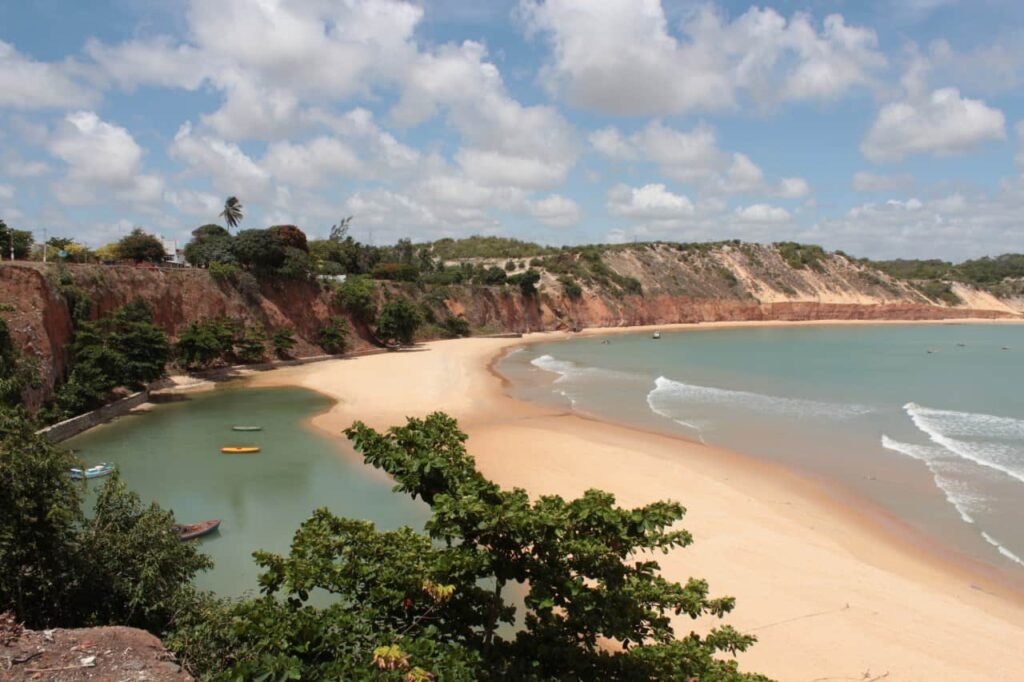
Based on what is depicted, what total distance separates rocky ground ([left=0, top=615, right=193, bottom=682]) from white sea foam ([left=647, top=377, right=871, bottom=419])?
2365cm

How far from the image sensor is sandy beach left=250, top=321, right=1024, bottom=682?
1020 cm

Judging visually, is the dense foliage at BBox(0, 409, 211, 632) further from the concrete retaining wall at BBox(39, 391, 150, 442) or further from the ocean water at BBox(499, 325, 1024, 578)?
the ocean water at BBox(499, 325, 1024, 578)

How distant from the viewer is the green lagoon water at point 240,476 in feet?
47.1

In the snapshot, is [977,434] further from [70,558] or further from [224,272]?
[224,272]

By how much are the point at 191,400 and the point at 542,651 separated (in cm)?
2923

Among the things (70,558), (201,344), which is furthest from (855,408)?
(201,344)

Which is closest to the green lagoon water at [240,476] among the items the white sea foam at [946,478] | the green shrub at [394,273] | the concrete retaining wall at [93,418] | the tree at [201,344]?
the concrete retaining wall at [93,418]

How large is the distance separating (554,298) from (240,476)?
64971 mm

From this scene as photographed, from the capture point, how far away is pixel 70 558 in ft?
28.2

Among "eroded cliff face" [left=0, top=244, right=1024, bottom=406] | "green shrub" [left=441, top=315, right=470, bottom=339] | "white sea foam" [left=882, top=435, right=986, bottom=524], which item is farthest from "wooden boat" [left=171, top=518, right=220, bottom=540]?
"green shrub" [left=441, top=315, right=470, bottom=339]

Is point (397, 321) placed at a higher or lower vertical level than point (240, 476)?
higher

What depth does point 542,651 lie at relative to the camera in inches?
230

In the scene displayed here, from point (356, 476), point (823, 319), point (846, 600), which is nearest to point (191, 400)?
point (356, 476)

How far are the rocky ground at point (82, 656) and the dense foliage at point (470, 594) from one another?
1787mm
